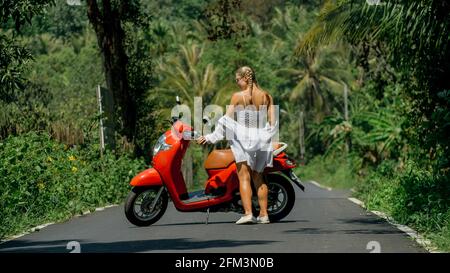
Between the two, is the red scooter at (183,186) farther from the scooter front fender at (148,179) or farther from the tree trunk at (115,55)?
the tree trunk at (115,55)

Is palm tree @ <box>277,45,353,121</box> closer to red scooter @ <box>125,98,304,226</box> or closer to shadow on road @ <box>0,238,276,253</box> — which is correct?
red scooter @ <box>125,98,304,226</box>

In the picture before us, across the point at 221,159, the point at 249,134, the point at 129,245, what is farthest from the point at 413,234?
the point at 129,245

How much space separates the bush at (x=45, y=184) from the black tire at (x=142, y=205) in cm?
141

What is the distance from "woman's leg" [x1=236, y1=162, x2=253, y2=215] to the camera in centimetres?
1312

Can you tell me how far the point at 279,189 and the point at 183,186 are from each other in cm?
126

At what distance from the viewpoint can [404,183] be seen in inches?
641

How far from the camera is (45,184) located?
1711 centimetres

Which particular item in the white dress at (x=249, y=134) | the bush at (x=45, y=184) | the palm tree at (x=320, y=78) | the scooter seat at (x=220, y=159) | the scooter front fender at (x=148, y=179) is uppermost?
the white dress at (x=249, y=134)

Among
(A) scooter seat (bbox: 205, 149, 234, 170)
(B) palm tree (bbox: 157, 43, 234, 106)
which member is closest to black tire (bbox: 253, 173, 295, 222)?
(A) scooter seat (bbox: 205, 149, 234, 170)

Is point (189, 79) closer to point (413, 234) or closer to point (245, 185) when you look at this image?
point (245, 185)

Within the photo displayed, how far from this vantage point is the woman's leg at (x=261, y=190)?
43.4 ft

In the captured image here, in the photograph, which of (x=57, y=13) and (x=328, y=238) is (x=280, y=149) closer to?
(x=328, y=238)

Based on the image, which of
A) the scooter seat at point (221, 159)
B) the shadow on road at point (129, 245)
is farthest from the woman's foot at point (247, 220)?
the shadow on road at point (129, 245)
